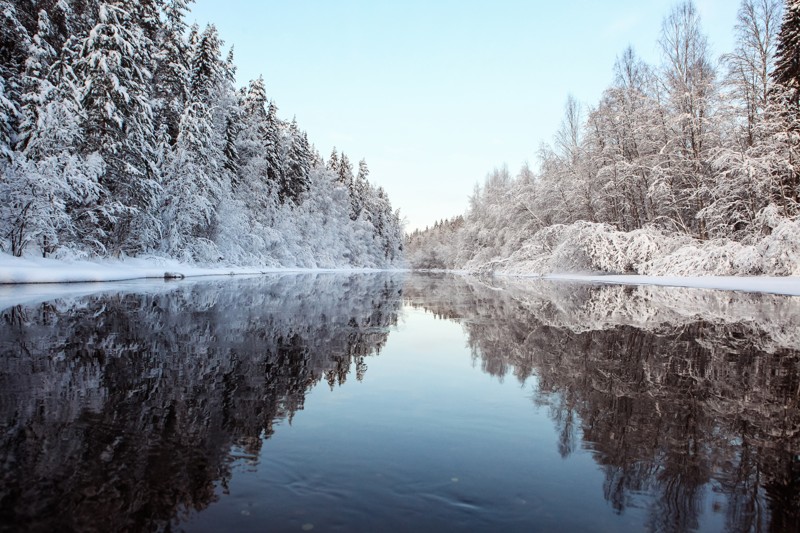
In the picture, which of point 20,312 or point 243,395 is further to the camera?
point 20,312

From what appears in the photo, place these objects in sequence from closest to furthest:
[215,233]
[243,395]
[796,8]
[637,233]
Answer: [243,395], [796,8], [637,233], [215,233]

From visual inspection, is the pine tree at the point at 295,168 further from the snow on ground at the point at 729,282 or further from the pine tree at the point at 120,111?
the snow on ground at the point at 729,282

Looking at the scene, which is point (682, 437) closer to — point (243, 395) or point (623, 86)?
point (243, 395)

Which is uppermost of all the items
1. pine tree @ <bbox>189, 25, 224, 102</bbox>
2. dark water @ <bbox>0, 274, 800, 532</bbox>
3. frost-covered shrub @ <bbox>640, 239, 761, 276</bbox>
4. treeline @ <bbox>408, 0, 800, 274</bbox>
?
pine tree @ <bbox>189, 25, 224, 102</bbox>

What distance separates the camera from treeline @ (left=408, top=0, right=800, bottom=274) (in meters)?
20.8

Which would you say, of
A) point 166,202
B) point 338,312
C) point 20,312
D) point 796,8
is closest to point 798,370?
point 338,312

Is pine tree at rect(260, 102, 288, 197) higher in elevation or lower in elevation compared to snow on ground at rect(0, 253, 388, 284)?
higher

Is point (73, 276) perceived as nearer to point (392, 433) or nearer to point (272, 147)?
point (392, 433)

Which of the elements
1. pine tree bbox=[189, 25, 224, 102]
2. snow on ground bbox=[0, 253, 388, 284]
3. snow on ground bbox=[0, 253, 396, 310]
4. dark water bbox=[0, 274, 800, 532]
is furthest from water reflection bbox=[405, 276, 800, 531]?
pine tree bbox=[189, 25, 224, 102]

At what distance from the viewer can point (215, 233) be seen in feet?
107

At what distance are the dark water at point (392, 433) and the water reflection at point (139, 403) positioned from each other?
20mm

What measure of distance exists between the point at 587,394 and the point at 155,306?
1032 cm

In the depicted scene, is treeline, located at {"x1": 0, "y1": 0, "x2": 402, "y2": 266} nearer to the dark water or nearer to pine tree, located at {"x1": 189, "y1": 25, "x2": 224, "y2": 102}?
pine tree, located at {"x1": 189, "y1": 25, "x2": 224, "y2": 102}

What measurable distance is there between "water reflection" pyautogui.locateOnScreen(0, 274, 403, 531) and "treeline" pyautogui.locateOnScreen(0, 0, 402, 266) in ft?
40.6
